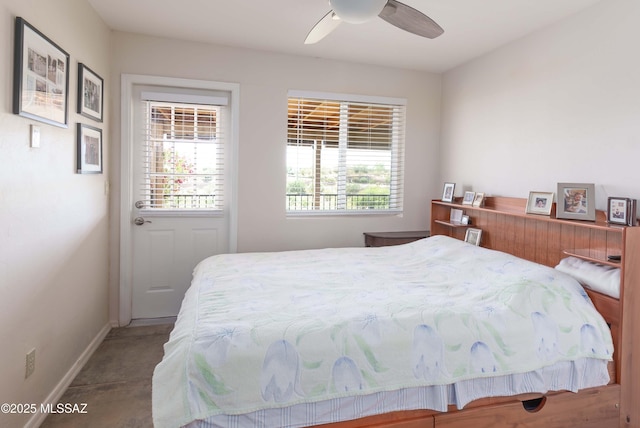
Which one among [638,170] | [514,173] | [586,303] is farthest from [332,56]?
[586,303]

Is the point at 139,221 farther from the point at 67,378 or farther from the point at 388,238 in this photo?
the point at 388,238

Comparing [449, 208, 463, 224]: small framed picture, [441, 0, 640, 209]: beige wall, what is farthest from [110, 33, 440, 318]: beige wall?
[449, 208, 463, 224]: small framed picture

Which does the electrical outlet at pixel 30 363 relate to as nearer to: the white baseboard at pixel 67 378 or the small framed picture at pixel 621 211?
the white baseboard at pixel 67 378

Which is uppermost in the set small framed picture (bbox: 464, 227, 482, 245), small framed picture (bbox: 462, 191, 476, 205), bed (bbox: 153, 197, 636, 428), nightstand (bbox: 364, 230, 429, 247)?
small framed picture (bbox: 462, 191, 476, 205)

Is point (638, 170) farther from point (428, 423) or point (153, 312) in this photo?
point (153, 312)

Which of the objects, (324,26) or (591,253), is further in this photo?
(324,26)

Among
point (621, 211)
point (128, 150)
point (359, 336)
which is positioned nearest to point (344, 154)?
point (128, 150)

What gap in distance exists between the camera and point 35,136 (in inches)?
72.5

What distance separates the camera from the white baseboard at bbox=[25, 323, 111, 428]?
1905 mm

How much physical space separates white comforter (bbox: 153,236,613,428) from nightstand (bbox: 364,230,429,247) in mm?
1279

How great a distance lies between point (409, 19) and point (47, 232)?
2338 millimetres

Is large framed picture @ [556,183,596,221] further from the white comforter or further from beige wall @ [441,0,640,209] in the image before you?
the white comforter

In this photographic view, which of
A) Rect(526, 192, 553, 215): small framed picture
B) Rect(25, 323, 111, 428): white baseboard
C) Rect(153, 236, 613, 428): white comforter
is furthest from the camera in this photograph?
Rect(526, 192, 553, 215): small framed picture

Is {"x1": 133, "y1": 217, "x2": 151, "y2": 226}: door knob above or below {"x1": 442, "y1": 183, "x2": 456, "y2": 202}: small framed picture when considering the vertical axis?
below
